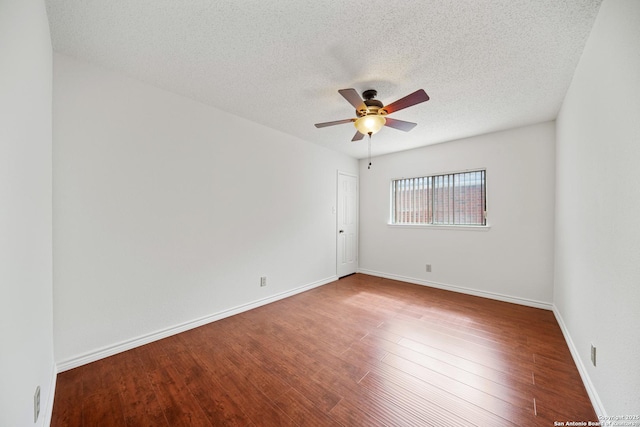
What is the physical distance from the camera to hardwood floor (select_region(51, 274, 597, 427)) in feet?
5.05

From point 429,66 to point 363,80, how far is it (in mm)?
564

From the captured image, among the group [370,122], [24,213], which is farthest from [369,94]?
[24,213]

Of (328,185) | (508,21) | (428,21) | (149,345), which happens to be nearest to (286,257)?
(328,185)

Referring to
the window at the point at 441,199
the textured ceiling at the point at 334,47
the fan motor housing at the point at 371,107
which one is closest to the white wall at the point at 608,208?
the textured ceiling at the point at 334,47

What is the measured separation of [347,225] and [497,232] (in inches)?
98.1

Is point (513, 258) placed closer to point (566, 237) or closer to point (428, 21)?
point (566, 237)

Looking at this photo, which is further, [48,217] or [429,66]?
[429,66]

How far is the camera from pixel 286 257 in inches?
148

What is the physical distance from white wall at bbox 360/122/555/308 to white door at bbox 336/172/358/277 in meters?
0.75

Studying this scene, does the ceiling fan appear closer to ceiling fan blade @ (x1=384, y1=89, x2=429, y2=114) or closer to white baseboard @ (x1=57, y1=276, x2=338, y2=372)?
ceiling fan blade @ (x1=384, y1=89, x2=429, y2=114)

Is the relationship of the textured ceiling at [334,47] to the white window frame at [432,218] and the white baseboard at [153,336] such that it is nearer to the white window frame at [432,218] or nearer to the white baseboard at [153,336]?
the white window frame at [432,218]

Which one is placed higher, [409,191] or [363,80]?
[363,80]

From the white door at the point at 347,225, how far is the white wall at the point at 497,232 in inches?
29.7

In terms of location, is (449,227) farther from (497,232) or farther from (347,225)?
(347,225)
